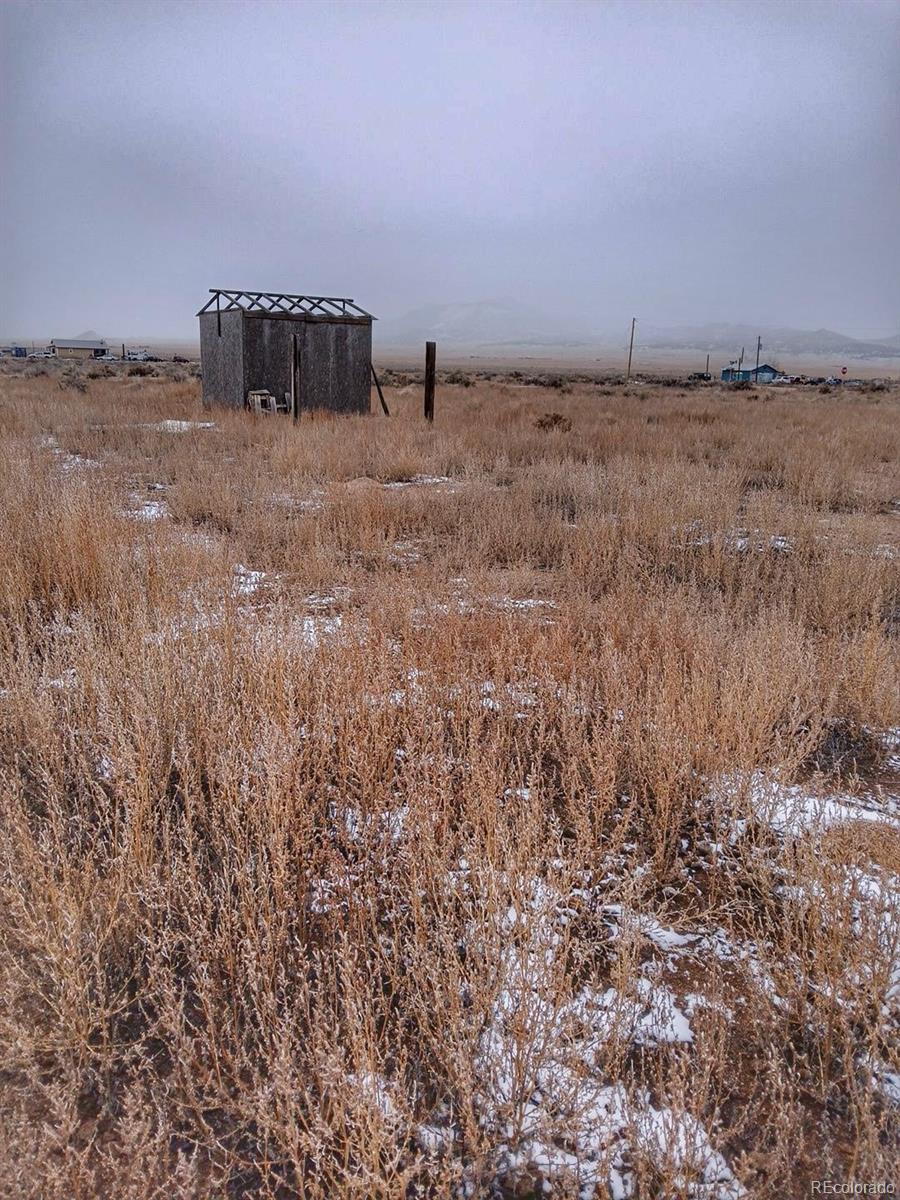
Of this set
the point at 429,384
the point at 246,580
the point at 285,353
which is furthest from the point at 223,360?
the point at 246,580

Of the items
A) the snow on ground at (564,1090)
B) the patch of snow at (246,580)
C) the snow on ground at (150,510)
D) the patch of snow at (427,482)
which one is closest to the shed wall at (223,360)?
the patch of snow at (427,482)

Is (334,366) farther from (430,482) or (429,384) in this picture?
(430,482)

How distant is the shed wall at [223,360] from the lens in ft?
54.6

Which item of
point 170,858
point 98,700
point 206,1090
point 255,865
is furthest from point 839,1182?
point 98,700

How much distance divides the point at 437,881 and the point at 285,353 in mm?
16697

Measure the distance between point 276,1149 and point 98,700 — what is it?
7.01ft

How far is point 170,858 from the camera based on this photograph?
2.25m

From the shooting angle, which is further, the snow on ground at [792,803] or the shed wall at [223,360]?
the shed wall at [223,360]

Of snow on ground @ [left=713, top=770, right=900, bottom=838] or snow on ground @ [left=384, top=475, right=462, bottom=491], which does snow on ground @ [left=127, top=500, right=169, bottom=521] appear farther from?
snow on ground @ [left=713, top=770, right=900, bottom=838]

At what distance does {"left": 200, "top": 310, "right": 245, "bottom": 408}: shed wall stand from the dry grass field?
12348 mm

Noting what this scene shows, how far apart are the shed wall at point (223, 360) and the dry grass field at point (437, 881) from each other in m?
12.3

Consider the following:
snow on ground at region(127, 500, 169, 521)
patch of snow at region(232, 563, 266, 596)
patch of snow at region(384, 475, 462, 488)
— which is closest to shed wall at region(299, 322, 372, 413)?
patch of snow at region(384, 475, 462, 488)

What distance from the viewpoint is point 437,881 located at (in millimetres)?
2207

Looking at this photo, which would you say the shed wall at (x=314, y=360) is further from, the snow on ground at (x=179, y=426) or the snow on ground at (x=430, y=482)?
the snow on ground at (x=430, y=482)
